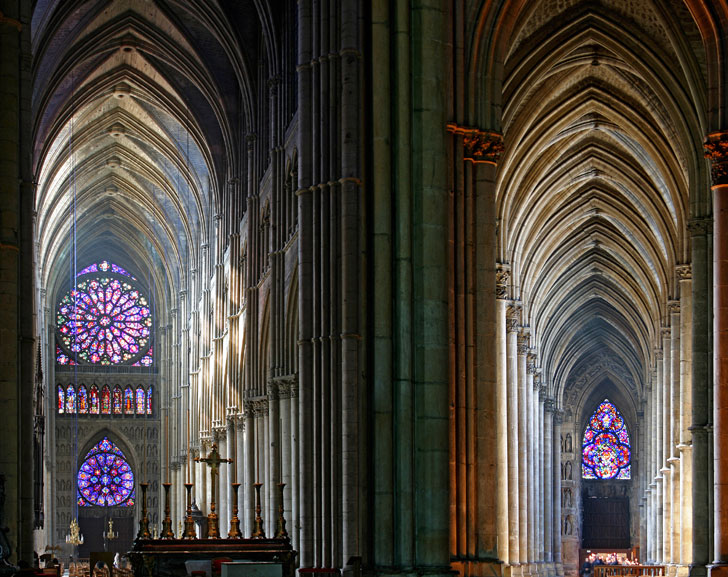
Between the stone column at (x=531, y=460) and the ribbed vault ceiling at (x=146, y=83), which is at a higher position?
the ribbed vault ceiling at (x=146, y=83)

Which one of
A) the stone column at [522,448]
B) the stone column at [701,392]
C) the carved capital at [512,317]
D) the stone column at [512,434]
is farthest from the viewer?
the stone column at [522,448]

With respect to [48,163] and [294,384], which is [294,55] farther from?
[48,163]

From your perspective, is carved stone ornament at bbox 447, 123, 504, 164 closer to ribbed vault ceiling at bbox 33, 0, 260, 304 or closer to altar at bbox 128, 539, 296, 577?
altar at bbox 128, 539, 296, 577

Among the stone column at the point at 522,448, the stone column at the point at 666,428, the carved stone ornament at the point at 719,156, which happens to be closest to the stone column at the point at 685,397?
the stone column at the point at 666,428

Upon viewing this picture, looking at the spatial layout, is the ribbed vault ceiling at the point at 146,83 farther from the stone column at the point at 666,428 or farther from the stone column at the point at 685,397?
the stone column at the point at 666,428

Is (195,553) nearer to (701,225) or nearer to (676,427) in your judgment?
(701,225)

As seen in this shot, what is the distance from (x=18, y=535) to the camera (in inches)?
715

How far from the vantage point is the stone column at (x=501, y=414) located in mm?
35500

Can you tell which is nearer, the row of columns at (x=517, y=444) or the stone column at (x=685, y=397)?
the stone column at (x=685, y=397)

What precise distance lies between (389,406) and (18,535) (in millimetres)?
6119

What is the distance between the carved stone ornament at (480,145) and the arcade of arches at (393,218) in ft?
0.14

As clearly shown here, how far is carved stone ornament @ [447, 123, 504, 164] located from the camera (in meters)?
23.6

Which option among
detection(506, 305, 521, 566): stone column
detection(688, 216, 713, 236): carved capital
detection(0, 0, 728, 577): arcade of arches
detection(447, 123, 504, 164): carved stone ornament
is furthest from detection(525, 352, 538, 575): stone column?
detection(447, 123, 504, 164): carved stone ornament

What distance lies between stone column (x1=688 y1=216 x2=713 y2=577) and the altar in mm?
12229
